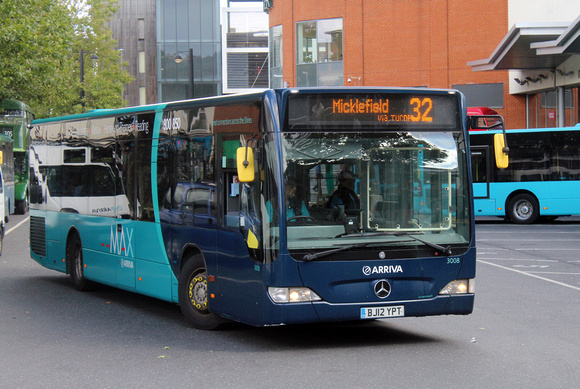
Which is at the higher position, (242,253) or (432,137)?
(432,137)

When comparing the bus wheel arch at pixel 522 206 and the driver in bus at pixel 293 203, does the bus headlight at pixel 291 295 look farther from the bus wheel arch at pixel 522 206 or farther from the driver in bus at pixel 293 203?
the bus wheel arch at pixel 522 206

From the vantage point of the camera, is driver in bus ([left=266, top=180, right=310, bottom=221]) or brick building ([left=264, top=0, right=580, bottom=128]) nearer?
A: driver in bus ([left=266, top=180, right=310, bottom=221])

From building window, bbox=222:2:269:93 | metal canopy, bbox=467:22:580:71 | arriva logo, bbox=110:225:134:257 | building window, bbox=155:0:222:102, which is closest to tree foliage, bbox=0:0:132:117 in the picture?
building window, bbox=222:2:269:93

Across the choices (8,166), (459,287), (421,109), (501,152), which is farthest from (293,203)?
(8,166)

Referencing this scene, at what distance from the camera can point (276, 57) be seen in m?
49.0

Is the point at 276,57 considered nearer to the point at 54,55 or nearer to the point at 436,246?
the point at 54,55

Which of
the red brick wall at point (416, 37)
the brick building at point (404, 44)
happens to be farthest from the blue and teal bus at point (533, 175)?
the red brick wall at point (416, 37)

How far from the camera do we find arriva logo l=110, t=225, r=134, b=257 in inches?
447

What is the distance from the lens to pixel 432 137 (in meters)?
8.76

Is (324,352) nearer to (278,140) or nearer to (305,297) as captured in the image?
(305,297)

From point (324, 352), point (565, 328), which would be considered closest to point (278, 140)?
point (324, 352)

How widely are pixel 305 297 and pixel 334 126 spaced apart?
1.67 m

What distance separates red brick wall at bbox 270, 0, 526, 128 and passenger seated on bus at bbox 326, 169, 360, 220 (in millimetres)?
36538

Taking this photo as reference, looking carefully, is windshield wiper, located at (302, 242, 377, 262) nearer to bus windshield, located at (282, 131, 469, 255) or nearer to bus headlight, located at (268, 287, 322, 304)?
bus windshield, located at (282, 131, 469, 255)
